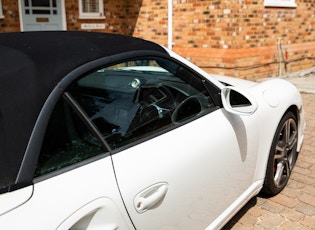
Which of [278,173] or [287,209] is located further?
[278,173]

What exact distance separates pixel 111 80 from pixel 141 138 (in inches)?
21.4

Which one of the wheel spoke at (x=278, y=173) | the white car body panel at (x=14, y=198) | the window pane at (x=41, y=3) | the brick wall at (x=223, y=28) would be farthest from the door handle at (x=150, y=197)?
the window pane at (x=41, y=3)

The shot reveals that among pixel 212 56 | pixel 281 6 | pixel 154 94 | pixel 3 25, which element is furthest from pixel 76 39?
pixel 281 6

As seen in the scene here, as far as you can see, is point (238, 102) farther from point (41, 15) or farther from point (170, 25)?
point (41, 15)

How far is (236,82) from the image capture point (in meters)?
3.32

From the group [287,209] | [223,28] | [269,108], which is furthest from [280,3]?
[287,209]

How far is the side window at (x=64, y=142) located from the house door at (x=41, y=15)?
7.65m

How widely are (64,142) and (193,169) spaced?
0.78 m

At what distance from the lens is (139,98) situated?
2146 millimetres

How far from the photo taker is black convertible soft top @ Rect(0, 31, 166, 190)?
140 centimetres

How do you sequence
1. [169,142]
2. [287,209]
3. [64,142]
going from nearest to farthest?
[64,142] < [169,142] < [287,209]

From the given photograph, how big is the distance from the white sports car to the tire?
15 centimetres

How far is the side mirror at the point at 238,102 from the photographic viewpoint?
2.40m

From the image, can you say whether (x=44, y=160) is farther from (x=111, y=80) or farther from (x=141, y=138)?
(x=111, y=80)
